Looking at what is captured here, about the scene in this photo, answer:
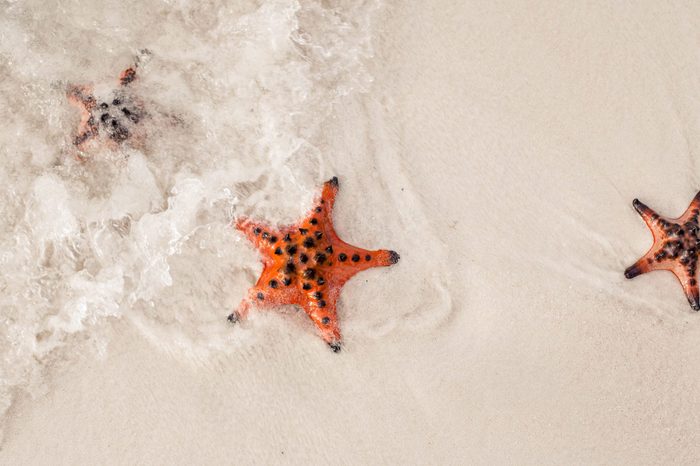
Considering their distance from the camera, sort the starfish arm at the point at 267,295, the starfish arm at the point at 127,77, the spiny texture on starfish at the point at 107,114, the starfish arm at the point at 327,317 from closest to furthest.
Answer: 1. the starfish arm at the point at 267,295
2. the starfish arm at the point at 327,317
3. the spiny texture on starfish at the point at 107,114
4. the starfish arm at the point at 127,77

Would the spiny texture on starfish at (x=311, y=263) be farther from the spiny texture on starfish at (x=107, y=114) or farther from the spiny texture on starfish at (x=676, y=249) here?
the spiny texture on starfish at (x=676, y=249)

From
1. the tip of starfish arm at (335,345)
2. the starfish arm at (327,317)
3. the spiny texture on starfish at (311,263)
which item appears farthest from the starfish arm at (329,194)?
the tip of starfish arm at (335,345)

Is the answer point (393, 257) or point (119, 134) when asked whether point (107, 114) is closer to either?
point (119, 134)

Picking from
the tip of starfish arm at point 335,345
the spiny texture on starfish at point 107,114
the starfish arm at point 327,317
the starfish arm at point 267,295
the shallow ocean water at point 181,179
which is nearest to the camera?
the starfish arm at point 267,295

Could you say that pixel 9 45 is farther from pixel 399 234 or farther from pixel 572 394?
pixel 572 394

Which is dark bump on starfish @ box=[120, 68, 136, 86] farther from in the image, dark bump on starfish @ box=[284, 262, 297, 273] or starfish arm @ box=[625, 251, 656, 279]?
starfish arm @ box=[625, 251, 656, 279]

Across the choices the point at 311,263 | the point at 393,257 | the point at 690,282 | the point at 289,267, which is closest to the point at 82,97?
the point at 289,267

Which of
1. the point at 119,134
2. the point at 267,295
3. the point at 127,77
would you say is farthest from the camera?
the point at 127,77

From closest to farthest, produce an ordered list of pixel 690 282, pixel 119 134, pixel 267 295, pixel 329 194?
pixel 267 295 < pixel 690 282 < pixel 329 194 < pixel 119 134
